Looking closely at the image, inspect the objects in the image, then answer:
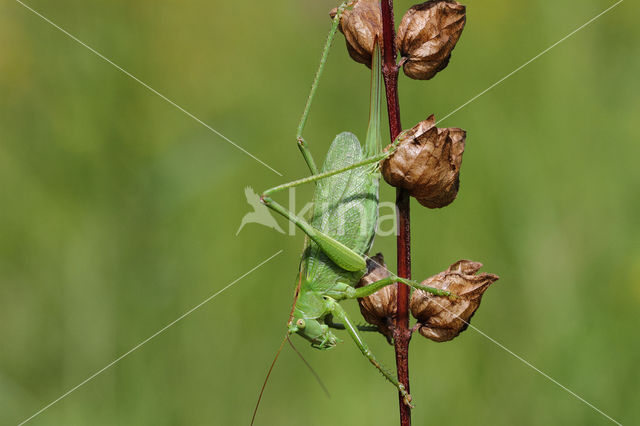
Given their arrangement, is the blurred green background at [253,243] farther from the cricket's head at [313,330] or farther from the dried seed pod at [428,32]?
the dried seed pod at [428,32]

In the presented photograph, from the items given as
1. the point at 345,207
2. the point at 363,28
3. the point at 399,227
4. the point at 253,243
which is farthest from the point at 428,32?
the point at 253,243

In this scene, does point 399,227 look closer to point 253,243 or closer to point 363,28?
point 363,28

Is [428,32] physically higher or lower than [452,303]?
higher

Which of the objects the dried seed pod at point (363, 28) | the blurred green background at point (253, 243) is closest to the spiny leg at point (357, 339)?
the blurred green background at point (253, 243)

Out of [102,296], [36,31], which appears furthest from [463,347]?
[36,31]

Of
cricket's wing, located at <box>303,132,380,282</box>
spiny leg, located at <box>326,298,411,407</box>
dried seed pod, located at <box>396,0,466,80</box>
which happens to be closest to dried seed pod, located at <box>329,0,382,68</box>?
dried seed pod, located at <box>396,0,466,80</box>

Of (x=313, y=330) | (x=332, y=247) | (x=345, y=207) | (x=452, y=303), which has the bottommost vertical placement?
(x=452, y=303)
